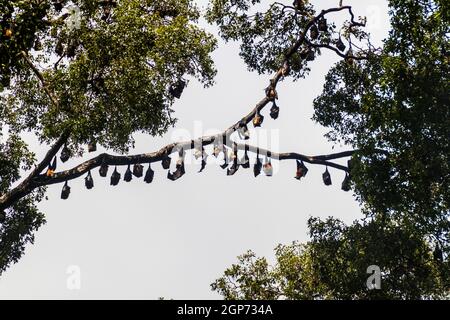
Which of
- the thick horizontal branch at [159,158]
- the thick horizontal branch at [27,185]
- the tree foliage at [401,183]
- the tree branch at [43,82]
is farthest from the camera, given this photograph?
the thick horizontal branch at [159,158]

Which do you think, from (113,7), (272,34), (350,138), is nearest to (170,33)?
(113,7)

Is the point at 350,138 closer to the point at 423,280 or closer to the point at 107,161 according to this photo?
the point at 423,280

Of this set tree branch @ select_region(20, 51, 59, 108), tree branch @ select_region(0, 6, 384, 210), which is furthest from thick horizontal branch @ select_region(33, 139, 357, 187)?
tree branch @ select_region(20, 51, 59, 108)

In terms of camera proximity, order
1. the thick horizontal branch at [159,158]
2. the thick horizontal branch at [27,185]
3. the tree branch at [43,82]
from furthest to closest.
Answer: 1. the thick horizontal branch at [159,158]
2. the thick horizontal branch at [27,185]
3. the tree branch at [43,82]

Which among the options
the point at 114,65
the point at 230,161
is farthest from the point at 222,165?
the point at 114,65

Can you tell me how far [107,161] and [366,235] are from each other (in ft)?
30.2

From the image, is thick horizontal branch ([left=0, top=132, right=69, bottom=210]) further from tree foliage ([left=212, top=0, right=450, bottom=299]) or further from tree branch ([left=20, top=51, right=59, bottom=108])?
tree foliage ([left=212, top=0, right=450, bottom=299])

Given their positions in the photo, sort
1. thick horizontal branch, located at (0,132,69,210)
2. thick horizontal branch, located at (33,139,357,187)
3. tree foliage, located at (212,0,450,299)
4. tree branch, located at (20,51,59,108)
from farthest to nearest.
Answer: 1. thick horizontal branch, located at (33,139,357,187)
2. thick horizontal branch, located at (0,132,69,210)
3. tree branch, located at (20,51,59,108)
4. tree foliage, located at (212,0,450,299)

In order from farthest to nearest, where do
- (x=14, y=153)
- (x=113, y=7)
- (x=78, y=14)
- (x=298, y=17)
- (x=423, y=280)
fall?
1. (x=298, y=17)
2. (x=14, y=153)
3. (x=113, y=7)
4. (x=78, y=14)
5. (x=423, y=280)

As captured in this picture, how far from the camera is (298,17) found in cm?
2423

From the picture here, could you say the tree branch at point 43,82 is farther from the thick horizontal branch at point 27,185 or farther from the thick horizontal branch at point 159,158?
the thick horizontal branch at point 159,158

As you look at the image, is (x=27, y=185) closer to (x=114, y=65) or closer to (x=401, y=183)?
(x=114, y=65)

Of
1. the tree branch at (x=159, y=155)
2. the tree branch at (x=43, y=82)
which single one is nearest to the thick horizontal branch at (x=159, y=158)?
the tree branch at (x=159, y=155)

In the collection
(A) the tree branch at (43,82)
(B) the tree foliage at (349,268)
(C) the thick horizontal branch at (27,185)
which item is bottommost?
(B) the tree foliage at (349,268)
